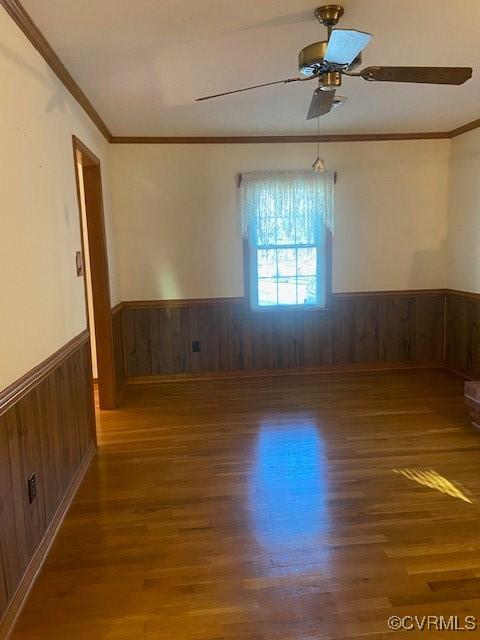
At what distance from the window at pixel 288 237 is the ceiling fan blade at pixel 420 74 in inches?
103

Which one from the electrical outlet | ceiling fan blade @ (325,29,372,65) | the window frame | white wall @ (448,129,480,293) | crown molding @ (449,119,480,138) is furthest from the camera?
the window frame

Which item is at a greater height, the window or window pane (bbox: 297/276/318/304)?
the window

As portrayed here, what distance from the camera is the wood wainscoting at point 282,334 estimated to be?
17.0 feet

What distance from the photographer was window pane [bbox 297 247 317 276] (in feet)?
17.0

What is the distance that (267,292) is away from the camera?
5242mm

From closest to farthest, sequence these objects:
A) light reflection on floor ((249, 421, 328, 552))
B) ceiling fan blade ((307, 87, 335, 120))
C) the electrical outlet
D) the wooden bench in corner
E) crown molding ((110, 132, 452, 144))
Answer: the electrical outlet → light reflection on floor ((249, 421, 328, 552)) → ceiling fan blade ((307, 87, 335, 120)) → the wooden bench in corner → crown molding ((110, 132, 452, 144))

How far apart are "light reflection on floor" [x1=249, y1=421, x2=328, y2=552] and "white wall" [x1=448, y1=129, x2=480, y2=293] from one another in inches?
99.8

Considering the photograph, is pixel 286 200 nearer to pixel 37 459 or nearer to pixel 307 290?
pixel 307 290

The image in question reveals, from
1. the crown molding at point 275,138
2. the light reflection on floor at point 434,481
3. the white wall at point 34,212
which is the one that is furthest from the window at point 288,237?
the light reflection on floor at point 434,481

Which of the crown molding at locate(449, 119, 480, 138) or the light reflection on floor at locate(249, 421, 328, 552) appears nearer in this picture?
the light reflection on floor at locate(249, 421, 328, 552)

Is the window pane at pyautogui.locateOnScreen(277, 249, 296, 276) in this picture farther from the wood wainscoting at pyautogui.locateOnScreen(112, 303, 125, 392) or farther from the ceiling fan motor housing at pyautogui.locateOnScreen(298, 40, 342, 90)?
the ceiling fan motor housing at pyautogui.locateOnScreen(298, 40, 342, 90)

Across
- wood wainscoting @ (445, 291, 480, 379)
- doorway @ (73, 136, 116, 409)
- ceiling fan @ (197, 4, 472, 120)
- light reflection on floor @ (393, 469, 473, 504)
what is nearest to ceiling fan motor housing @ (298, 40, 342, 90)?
ceiling fan @ (197, 4, 472, 120)

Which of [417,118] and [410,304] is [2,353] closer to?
[417,118]

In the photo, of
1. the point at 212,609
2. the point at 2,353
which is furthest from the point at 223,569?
the point at 2,353
